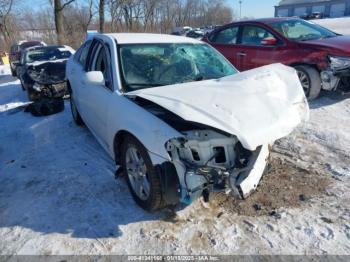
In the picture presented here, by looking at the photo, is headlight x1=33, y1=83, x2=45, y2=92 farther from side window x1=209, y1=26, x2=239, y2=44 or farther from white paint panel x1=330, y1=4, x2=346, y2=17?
white paint panel x1=330, y1=4, x2=346, y2=17

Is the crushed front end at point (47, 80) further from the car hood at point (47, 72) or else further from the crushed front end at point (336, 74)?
the crushed front end at point (336, 74)

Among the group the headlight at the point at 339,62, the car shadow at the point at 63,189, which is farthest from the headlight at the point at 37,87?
the headlight at the point at 339,62

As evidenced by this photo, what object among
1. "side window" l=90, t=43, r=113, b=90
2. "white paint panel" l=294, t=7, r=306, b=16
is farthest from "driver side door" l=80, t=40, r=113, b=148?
"white paint panel" l=294, t=7, r=306, b=16

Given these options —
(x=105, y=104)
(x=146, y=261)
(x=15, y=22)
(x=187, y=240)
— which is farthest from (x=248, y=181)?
(x=15, y=22)

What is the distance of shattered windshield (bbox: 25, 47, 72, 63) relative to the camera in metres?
9.69

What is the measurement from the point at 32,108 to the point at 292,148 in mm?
5551

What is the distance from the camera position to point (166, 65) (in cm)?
383

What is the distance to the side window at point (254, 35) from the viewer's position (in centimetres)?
680

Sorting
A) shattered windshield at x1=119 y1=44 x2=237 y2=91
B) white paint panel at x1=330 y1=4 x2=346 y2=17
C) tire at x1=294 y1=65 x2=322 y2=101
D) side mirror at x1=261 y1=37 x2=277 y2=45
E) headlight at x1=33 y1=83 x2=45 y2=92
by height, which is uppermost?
white paint panel at x1=330 y1=4 x2=346 y2=17

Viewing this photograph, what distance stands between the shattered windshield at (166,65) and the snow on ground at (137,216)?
1277mm

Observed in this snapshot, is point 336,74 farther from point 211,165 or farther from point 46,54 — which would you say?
point 46,54

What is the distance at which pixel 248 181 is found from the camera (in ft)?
8.62

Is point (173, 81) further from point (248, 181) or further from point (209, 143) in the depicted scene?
point (248, 181)

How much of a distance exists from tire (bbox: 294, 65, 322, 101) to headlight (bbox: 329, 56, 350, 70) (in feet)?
1.06
